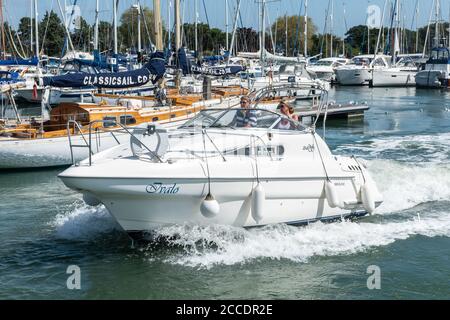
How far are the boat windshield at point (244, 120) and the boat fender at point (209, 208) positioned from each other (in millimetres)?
2291

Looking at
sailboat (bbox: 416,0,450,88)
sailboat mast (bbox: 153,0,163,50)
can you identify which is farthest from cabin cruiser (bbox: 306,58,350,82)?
sailboat mast (bbox: 153,0,163,50)

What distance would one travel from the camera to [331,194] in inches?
441

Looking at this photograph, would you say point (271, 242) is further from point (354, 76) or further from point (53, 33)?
point (53, 33)

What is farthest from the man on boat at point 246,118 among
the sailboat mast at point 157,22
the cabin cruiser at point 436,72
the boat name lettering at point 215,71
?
the cabin cruiser at point 436,72

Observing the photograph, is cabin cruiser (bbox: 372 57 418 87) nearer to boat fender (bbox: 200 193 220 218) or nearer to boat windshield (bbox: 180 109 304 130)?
boat windshield (bbox: 180 109 304 130)

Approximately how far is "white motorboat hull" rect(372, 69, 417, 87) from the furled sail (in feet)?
124

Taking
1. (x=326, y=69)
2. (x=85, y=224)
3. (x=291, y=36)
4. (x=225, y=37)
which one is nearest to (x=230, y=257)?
(x=85, y=224)

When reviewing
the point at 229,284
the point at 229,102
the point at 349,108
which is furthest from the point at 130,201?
the point at 349,108

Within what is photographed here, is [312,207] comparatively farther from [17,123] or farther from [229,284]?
[17,123]

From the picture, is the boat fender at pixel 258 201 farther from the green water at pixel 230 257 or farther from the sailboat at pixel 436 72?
the sailboat at pixel 436 72

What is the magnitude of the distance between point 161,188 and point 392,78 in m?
51.9

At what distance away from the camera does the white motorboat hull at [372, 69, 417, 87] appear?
58250mm
